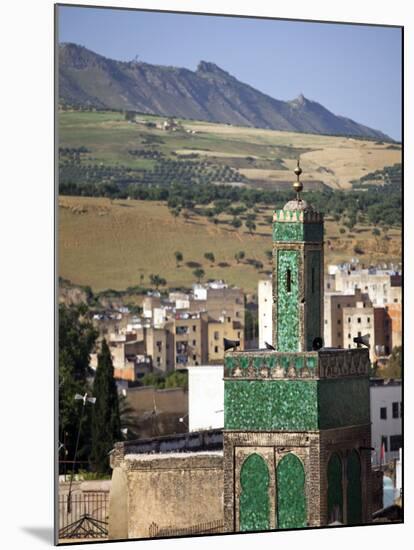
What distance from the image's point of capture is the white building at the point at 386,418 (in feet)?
50.4

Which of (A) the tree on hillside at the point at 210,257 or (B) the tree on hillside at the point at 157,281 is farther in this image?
(B) the tree on hillside at the point at 157,281

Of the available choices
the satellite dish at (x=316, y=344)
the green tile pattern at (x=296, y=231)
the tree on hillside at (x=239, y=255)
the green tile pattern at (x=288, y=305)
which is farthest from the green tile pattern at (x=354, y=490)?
the tree on hillside at (x=239, y=255)

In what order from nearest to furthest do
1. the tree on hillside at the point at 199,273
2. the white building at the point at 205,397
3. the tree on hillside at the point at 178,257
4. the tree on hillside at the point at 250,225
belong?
the white building at the point at 205,397 < the tree on hillside at the point at 250,225 < the tree on hillside at the point at 178,257 < the tree on hillside at the point at 199,273

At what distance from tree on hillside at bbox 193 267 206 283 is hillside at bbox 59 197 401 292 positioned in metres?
0.07

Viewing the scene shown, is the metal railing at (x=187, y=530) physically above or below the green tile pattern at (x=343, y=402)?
below

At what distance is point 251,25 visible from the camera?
12656 mm

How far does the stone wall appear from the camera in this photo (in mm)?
12453

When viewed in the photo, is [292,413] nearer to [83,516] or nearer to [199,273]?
[83,516]

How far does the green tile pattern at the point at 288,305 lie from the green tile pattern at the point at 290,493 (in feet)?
2.18

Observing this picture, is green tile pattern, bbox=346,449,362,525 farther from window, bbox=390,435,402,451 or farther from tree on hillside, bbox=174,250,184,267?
tree on hillside, bbox=174,250,184,267

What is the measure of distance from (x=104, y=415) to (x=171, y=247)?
35.4ft

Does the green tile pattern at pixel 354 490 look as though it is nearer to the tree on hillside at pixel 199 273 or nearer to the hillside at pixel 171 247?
the hillside at pixel 171 247

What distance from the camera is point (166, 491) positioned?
12.6 m

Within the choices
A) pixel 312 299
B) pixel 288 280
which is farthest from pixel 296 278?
pixel 312 299
